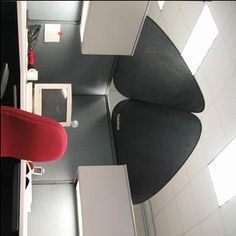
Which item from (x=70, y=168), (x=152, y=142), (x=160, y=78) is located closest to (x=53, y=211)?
(x=70, y=168)

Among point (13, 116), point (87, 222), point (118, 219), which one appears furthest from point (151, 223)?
point (13, 116)

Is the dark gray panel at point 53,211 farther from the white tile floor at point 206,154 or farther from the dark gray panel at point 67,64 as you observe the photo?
the dark gray panel at point 67,64

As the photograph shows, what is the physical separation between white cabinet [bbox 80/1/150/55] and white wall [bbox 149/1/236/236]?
0.66 m

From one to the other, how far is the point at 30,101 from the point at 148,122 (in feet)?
2.52

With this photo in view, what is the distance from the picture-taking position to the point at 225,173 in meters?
2.10

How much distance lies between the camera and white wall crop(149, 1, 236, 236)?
1.98 metres

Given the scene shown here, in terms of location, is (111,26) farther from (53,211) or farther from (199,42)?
(53,211)

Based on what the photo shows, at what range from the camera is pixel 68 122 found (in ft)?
6.17

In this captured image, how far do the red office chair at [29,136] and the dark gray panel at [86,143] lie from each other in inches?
42.5

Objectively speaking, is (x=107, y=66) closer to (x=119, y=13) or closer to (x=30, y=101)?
(x=30, y=101)

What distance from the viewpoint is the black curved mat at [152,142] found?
2012mm

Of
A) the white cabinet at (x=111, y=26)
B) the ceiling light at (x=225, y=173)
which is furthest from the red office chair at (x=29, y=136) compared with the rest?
the ceiling light at (x=225, y=173)

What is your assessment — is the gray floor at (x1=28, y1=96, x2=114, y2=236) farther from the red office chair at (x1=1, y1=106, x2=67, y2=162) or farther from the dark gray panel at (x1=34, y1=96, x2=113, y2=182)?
the red office chair at (x1=1, y1=106, x2=67, y2=162)

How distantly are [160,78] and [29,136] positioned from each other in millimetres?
1087
